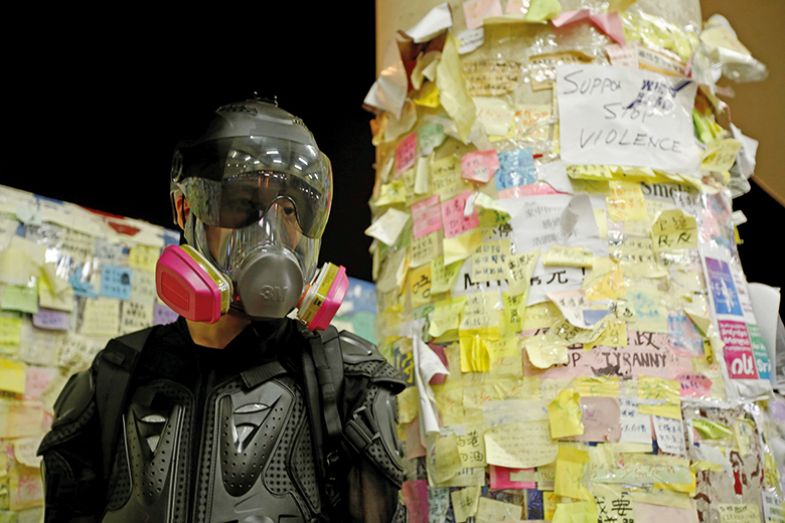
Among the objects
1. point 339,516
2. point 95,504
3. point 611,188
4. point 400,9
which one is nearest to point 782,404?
point 611,188

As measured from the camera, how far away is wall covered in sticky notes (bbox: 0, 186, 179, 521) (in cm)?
178

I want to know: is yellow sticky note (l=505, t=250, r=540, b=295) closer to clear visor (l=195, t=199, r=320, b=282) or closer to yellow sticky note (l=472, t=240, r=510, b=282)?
yellow sticky note (l=472, t=240, r=510, b=282)

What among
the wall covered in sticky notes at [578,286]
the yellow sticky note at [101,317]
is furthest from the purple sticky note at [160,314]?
the wall covered in sticky notes at [578,286]

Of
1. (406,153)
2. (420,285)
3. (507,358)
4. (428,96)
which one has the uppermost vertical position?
(428,96)

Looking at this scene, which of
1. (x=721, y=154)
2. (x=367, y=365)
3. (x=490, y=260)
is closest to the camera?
(x=367, y=365)

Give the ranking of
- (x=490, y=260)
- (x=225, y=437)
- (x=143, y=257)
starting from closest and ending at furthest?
(x=225, y=437) → (x=490, y=260) → (x=143, y=257)

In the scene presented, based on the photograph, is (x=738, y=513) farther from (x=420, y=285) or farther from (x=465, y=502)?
(x=420, y=285)

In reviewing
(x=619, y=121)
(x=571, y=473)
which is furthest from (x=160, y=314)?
(x=619, y=121)

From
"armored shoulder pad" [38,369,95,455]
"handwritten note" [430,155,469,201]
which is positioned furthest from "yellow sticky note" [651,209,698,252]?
"armored shoulder pad" [38,369,95,455]

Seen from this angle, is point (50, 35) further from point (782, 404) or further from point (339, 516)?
point (782, 404)

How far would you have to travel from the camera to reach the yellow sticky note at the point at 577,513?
4.98ft

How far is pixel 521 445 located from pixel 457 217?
0.54m

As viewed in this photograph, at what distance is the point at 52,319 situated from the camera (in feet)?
6.25

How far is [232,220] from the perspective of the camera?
4.15 ft
